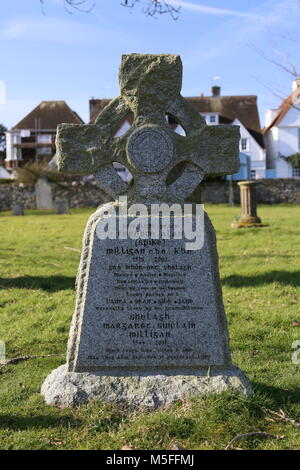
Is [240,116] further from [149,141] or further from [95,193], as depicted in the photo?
[149,141]

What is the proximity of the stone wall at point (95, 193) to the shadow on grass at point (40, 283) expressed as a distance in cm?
2442

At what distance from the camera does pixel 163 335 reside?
4328 mm

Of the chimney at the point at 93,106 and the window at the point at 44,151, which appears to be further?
the window at the point at 44,151

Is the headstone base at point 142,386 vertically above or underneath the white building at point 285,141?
underneath

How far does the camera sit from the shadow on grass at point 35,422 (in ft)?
12.6

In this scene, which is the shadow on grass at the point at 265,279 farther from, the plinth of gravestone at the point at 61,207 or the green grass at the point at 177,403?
the plinth of gravestone at the point at 61,207

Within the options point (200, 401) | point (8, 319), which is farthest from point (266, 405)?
point (8, 319)

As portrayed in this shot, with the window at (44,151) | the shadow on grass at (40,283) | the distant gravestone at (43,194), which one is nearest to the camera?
the shadow on grass at (40,283)

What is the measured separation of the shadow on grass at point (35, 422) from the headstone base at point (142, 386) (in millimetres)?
214

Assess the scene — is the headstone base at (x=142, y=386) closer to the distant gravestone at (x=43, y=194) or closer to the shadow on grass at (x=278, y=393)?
the shadow on grass at (x=278, y=393)

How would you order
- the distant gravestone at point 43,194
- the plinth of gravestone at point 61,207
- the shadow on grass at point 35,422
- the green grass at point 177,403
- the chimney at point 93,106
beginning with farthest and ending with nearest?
1. the chimney at point 93,106
2. the distant gravestone at point 43,194
3. the plinth of gravestone at point 61,207
4. the shadow on grass at point 35,422
5. the green grass at point 177,403

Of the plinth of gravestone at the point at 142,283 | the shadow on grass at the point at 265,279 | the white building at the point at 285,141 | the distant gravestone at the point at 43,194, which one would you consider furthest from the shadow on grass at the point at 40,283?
the white building at the point at 285,141

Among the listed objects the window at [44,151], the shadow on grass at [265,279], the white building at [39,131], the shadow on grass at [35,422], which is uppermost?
the white building at [39,131]
